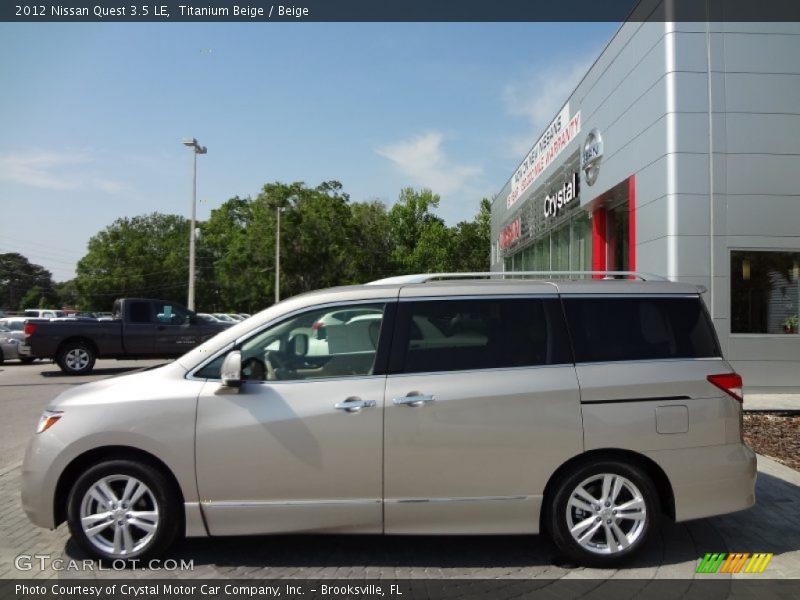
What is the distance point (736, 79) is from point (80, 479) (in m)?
11.7

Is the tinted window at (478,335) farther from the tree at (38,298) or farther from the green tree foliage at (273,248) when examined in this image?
the tree at (38,298)

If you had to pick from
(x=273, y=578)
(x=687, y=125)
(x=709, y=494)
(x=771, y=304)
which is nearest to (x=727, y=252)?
(x=771, y=304)

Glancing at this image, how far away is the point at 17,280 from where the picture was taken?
368ft

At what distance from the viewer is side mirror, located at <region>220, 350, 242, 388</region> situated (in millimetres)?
4102

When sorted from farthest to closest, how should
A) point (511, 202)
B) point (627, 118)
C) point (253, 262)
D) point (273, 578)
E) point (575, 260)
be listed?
1. point (253, 262)
2. point (511, 202)
3. point (575, 260)
4. point (627, 118)
5. point (273, 578)

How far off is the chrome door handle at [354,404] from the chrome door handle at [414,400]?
0.50 ft

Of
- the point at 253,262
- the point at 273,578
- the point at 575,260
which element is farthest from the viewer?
the point at 253,262

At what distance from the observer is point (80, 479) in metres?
4.20

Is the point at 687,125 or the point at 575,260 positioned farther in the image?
the point at 575,260

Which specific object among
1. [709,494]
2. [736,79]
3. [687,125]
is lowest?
[709,494]

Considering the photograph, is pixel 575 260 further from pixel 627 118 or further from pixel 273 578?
pixel 273 578

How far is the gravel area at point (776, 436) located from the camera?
7461 millimetres

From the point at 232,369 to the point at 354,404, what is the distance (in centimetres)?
79

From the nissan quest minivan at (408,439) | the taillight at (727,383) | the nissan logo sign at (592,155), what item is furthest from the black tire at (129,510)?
the nissan logo sign at (592,155)
